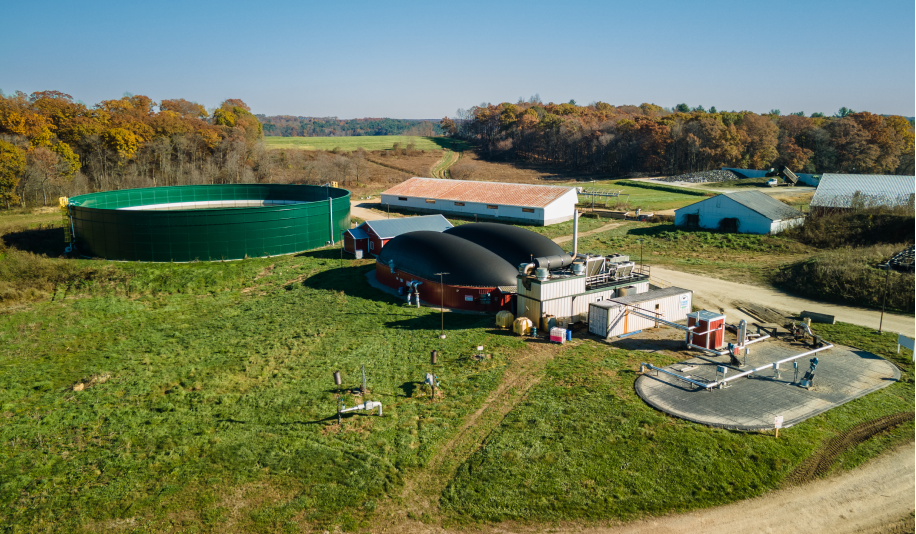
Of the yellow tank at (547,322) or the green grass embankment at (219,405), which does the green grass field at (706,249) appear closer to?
the yellow tank at (547,322)

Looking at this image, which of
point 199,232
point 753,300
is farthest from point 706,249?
point 199,232

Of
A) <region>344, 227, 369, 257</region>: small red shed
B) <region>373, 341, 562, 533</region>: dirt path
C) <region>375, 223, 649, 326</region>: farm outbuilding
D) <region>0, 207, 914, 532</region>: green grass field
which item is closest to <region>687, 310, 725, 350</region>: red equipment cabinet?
<region>0, 207, 914, 532</region>: green grass field

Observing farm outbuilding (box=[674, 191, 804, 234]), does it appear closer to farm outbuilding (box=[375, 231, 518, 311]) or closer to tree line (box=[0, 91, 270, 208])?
farm outbuilding (box=[375, 231, 518, 311])

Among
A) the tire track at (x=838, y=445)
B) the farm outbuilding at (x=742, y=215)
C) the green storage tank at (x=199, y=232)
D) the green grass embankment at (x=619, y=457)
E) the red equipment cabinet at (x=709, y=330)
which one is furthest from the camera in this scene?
the farm outbuilding at (x=742, y=215)

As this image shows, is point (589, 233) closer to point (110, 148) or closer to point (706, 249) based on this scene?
point (706, 249)

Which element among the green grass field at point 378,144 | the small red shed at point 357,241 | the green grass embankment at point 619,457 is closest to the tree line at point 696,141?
the green grass field at point 378,144

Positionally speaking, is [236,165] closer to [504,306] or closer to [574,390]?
[504,306]

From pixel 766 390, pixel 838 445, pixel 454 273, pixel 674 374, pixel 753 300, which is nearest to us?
pixel 838 445
